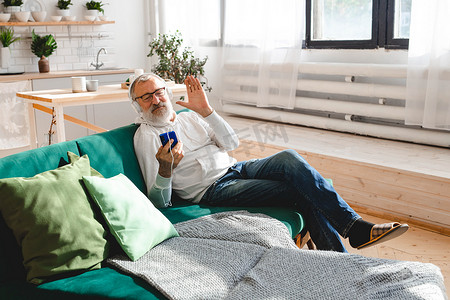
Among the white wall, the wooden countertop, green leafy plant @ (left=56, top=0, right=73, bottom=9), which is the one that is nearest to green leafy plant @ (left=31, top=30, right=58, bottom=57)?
the wooden countertop

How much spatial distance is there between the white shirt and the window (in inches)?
88.4

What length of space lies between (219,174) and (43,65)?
139 inches

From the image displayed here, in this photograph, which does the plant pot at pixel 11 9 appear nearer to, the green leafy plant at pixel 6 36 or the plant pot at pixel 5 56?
the green leafy plant at pixel 6 36

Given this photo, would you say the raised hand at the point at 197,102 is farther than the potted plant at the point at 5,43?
No

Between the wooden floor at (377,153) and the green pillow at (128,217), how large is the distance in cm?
149

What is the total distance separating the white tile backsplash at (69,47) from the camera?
568cm

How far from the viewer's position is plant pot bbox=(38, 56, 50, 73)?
5.57m

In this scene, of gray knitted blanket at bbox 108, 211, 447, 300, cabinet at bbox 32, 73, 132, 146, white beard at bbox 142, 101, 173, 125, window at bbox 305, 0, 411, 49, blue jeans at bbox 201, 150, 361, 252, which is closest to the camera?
gray knitted blanket at bbox 108, 211, 447, 300

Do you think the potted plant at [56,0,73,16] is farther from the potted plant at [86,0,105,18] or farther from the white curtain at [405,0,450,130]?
the white curtain at [405,0,450,130]

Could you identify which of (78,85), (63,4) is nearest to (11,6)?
(63,4)

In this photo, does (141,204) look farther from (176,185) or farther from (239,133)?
(239,133)

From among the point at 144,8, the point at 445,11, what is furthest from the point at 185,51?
the point at 445,11

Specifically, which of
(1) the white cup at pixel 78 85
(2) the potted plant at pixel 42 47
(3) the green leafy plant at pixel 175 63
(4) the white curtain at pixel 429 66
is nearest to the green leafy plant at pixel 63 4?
(2) the potted plant at pixel 42 47

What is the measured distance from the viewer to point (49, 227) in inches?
74.7
